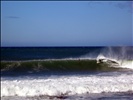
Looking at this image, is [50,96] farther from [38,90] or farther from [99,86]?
[99,86]

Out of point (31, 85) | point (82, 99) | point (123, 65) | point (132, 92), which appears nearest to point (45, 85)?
point (31, 85)

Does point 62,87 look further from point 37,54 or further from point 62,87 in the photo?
point 37,54

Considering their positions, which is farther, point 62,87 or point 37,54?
point 37,54

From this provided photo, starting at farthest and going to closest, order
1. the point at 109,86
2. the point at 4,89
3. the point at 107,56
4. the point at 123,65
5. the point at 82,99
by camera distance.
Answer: the point at 107,56 < the point at 123,65 < the point at 109,86 < the point at 4,89 < the point at 82,99

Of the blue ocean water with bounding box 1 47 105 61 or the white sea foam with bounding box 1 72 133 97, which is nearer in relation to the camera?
the white sea foam with bounding box 1 72 133 97

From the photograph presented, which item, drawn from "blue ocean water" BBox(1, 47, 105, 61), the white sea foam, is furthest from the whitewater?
"blue ocean water" BBox(1, 47, 105, 61)

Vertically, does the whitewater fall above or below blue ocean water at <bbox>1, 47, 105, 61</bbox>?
above

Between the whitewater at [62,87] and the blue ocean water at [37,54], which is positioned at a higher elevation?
the whitewater at [62,87]

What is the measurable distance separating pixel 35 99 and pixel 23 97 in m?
0.71

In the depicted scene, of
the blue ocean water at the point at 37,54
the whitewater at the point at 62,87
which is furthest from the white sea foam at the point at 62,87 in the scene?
the blue ocean water at the point at 37,54

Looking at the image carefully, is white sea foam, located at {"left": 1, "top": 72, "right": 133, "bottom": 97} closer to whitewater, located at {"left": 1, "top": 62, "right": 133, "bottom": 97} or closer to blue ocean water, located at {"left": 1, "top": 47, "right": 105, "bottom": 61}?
whitewater, located at {"left": 1, "top": 62, "right": 133, "bottom": 97}

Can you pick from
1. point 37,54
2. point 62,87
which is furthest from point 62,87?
point 37,54

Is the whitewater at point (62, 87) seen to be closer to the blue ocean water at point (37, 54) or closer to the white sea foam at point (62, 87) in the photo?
the white sea foam at point (62, 87)

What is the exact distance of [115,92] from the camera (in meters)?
12.6
